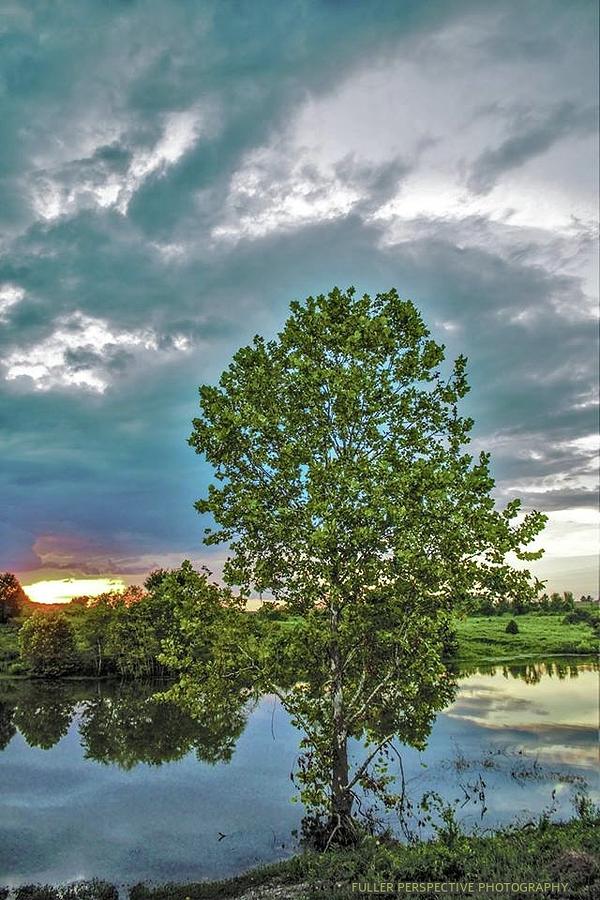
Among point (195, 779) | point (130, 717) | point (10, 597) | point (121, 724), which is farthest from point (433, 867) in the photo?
point (10, 597)

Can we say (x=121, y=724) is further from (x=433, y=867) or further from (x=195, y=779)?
(x=433, y=867)

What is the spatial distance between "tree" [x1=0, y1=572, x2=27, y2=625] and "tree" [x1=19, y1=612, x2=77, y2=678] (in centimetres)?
7907

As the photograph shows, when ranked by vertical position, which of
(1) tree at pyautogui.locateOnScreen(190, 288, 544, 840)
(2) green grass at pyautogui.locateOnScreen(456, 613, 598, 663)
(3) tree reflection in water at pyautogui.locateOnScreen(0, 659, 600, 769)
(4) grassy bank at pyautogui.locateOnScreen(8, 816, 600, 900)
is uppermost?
(1) tree at pyautogui.locateOnScreen(190, 288, 544, 840)

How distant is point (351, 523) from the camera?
19.2 meters

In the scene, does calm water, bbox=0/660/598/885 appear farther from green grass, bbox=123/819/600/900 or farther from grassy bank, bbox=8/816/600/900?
green grass, bbox=123/819/600/900

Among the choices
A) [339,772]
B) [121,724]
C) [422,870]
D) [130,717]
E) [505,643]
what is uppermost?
[339,772]

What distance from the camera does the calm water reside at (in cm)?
2258

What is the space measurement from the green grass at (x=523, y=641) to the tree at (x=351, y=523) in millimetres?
89286

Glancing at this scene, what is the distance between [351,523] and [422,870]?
31.4ft

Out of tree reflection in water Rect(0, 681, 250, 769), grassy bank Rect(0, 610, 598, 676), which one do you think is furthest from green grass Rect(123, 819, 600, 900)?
grassy bank Rect(0, 610, 598, 676)

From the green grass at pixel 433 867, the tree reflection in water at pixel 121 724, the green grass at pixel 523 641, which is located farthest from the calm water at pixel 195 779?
the green grass at pixel 523 641

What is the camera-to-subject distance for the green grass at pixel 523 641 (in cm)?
11625

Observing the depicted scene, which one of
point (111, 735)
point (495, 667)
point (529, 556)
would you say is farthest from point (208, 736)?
point (495, 667)

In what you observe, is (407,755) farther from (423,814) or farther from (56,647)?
(56,647)
